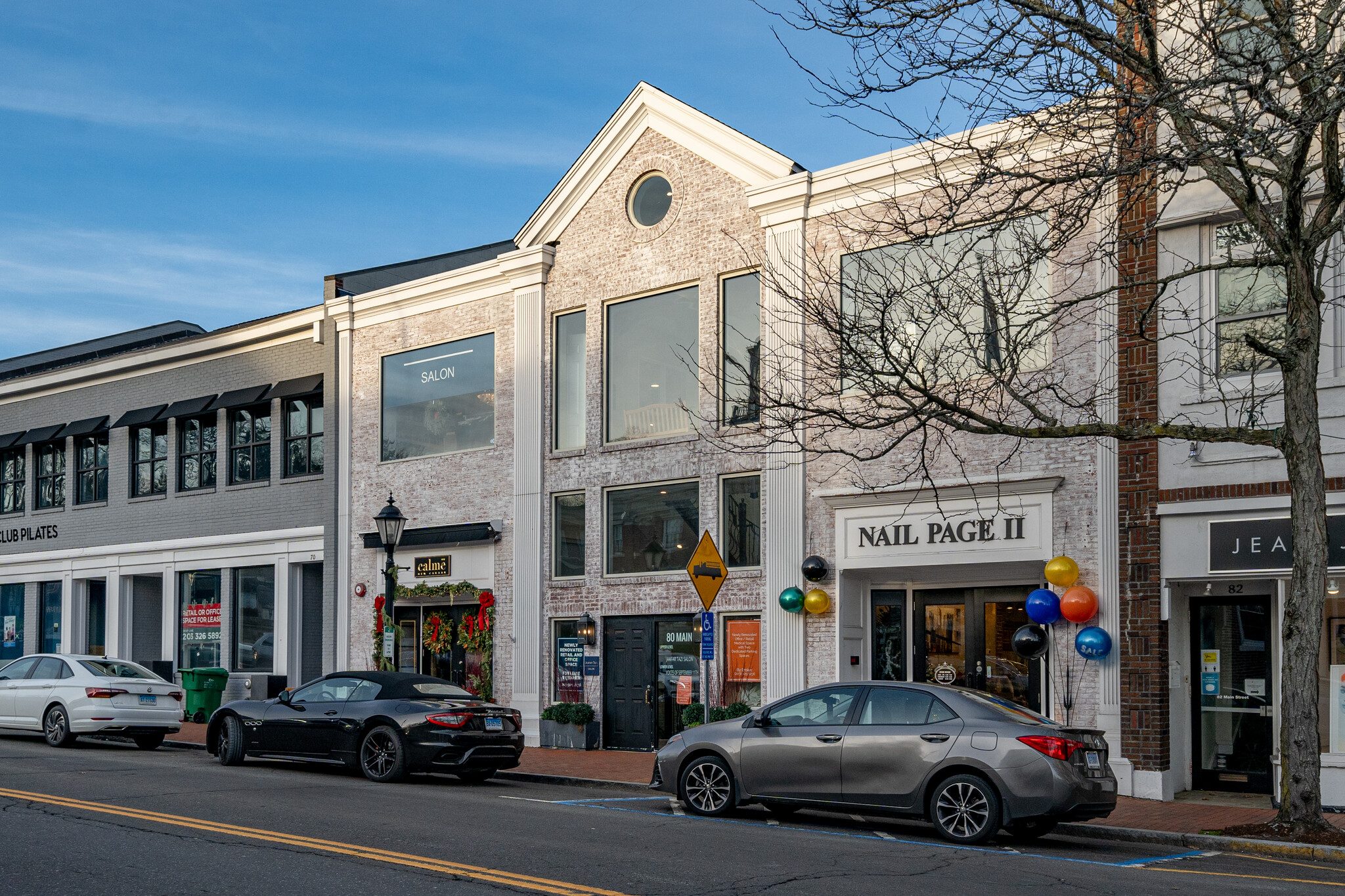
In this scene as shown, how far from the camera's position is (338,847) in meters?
10.2

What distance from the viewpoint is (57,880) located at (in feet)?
28.6

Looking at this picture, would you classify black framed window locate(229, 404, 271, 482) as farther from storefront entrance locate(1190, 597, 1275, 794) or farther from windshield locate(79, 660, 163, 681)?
storefront entrance locate(1190, 597, 1275, 794)


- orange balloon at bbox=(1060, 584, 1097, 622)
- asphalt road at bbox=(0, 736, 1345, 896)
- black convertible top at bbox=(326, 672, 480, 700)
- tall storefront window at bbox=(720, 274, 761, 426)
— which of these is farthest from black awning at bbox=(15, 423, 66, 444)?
orange balloon at bbox=(1060, 584, 1097, 622)

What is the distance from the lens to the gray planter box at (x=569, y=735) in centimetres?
2117

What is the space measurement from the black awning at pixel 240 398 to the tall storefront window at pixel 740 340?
10911 mm

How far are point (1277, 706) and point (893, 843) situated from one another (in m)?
6.32

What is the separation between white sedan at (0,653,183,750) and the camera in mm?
19609

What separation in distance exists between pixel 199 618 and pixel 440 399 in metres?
8.15

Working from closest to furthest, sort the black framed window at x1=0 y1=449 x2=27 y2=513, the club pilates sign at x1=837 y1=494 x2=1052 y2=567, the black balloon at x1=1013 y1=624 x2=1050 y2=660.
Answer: the black balloon at x1=1013 y1=624 x2=1050 y2=660, the club pilates sign at x1=837 y1=494 x2=1052 y2=567, the black framed window at x1=0 y1=449 x2=27 y2=513

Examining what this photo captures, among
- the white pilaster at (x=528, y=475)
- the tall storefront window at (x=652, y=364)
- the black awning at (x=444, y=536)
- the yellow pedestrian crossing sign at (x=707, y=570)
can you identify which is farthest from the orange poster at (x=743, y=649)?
the black awning at (x=444, y=536)

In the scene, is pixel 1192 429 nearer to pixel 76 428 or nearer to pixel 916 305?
pixel 916 305

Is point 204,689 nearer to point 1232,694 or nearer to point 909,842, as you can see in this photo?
point 909,842

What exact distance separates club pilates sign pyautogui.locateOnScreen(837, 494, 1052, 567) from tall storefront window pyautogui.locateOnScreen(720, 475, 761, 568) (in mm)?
1580

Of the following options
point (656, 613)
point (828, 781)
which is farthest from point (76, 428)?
point (828, 781)
